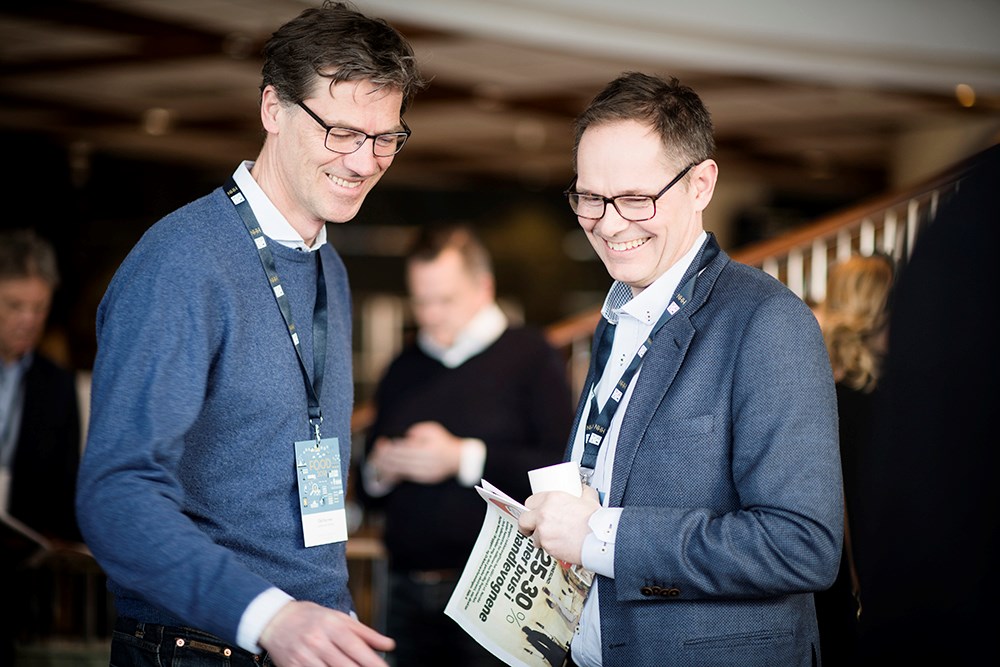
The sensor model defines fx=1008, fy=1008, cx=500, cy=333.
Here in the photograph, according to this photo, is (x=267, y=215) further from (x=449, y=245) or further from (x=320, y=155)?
(x=449, y=245)

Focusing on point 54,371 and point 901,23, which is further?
point 901,23

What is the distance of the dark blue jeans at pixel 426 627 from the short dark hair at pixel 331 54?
2015 mm

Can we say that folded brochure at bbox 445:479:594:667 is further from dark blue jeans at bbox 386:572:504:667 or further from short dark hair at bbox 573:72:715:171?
dark blue jeans at bbox 386:572:504:667

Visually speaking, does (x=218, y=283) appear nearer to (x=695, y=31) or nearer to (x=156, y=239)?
(x=156, y=239)

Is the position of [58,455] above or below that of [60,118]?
below

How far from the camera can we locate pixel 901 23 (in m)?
6.68

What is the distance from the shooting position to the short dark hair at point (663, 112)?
5.62ft

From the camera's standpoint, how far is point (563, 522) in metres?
1.65

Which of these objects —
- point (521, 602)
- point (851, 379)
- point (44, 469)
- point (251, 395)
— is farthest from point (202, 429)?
point (44, 469)

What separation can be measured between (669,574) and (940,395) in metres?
0.50

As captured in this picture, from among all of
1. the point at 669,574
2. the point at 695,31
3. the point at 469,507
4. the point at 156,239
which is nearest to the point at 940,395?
the point at 669,574

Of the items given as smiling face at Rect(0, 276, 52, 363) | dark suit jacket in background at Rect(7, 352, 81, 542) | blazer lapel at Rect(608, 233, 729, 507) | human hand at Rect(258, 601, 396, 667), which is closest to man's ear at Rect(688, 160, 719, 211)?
blazer lapel at Rect(608, 233, 729, 507)

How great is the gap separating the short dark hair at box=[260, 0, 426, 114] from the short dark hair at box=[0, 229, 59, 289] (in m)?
2.24

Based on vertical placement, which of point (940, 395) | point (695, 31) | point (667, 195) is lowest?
point (940, 395)
